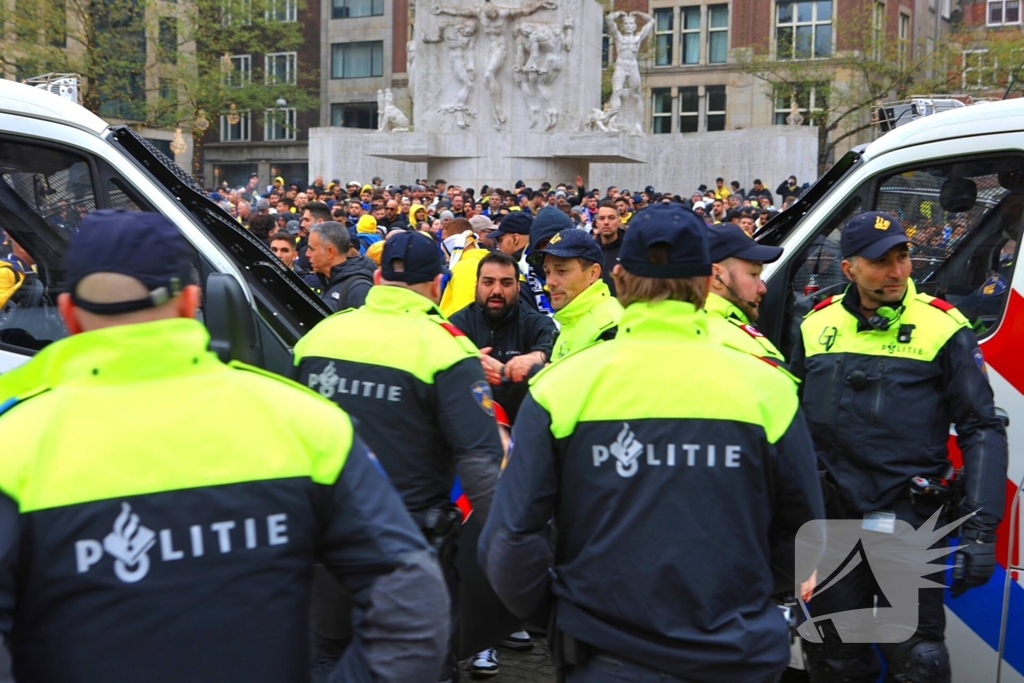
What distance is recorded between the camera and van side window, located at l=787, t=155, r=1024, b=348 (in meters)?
4.39

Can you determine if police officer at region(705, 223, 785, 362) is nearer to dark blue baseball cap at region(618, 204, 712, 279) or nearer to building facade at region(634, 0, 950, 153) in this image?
dark blue baseball cap at region(618, 204, 712, 279)

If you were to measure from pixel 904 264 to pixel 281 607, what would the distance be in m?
2.90

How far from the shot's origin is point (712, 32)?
53.0 meters

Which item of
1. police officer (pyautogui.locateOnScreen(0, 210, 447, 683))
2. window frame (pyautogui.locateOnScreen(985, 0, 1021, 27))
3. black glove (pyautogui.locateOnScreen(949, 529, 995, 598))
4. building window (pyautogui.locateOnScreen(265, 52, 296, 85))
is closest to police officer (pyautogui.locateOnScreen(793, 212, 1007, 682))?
black glove (pyautogui.locateOnScreen(949, 529, 995, 598))

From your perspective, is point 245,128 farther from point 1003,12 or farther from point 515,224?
point 515,224

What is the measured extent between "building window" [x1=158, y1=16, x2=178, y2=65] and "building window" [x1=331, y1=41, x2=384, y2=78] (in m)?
14.0

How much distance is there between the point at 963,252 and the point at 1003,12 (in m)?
48.2

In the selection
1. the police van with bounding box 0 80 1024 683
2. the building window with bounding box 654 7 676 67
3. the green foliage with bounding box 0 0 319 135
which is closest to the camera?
the police van with bounding box 0 80 1024 683

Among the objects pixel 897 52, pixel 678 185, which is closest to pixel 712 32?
pixel 897 52

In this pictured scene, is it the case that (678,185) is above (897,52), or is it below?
below

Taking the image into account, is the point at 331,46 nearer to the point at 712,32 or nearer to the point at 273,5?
the point at 273,5

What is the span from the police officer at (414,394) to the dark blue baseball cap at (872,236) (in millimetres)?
1438

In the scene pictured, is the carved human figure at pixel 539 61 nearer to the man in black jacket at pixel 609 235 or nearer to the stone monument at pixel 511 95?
the stone monument at pixel 511 95

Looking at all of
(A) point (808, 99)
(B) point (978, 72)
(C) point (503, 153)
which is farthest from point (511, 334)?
(A) point (808, 99)
